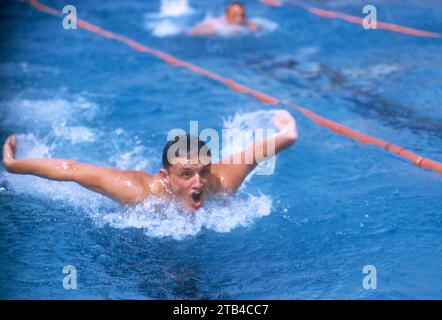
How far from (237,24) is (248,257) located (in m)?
5.73

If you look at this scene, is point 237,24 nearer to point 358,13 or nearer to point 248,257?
point 358,13

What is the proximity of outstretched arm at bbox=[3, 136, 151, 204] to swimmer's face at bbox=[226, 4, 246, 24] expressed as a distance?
5.39 meters

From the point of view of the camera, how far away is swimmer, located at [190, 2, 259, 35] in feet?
29.8

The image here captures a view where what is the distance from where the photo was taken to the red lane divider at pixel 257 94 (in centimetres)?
538

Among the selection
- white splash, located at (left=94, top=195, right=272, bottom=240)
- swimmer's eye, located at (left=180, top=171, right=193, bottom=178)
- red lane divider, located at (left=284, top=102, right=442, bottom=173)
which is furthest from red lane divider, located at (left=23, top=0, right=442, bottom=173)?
swimmer's eye, located at (left=180, top=171, right=193, bottom=178)

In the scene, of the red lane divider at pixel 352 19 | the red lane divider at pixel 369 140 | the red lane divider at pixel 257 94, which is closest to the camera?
the red lane divider at pixel 369 140

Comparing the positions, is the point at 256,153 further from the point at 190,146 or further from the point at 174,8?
the point at 174,8

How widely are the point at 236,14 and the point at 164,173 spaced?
543 cm

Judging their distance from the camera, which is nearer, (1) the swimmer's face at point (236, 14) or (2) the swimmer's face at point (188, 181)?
(2) the swimmer's face at point (188, 181)

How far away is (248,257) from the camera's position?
413 cm

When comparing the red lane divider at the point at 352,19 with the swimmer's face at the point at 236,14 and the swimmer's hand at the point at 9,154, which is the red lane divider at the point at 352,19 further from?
the swimmer's hand at the point at 9,154

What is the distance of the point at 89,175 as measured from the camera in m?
4.05

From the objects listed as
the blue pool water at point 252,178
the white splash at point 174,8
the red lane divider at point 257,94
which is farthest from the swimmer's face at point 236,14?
the red lane divider at point 257,94

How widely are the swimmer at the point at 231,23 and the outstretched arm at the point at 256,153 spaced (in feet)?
16.4
